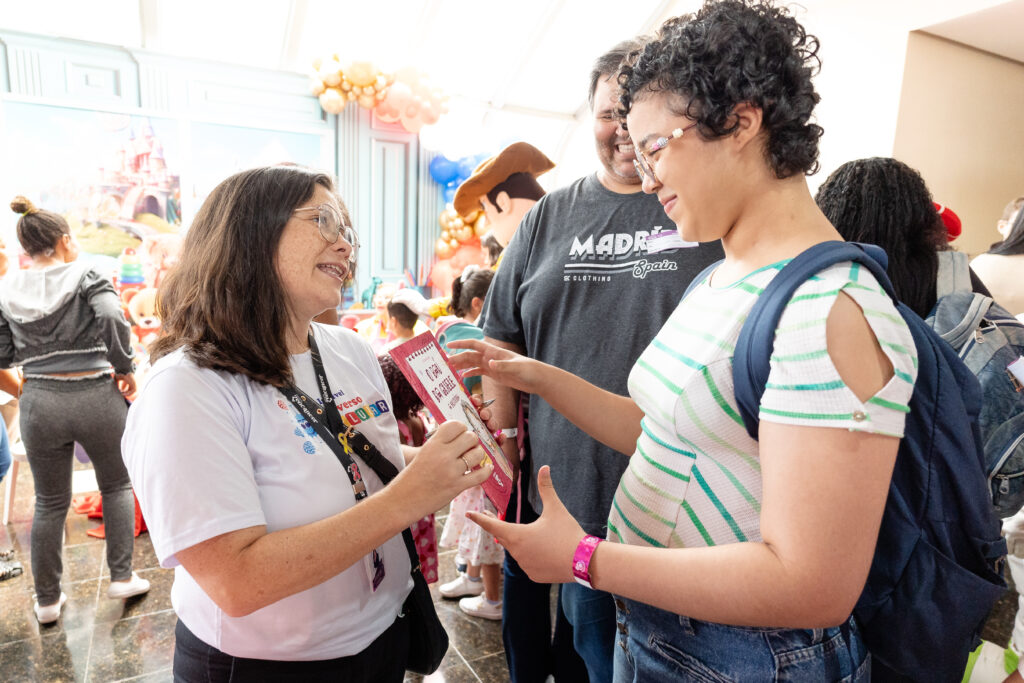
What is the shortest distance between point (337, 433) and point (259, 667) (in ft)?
1.45

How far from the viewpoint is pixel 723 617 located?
785 millimetres

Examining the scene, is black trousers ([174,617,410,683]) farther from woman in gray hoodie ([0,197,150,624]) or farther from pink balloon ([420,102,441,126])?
pink balloon ([420,102,441,126])

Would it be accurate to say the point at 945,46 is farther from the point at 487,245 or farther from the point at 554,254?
the point at 554,254

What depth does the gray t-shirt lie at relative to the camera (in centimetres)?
160

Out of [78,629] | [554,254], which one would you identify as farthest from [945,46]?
[78,629]

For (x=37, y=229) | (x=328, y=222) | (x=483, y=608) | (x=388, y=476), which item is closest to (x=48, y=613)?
(x=37, y=229)

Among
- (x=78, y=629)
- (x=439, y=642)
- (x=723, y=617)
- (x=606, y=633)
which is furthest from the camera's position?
(x=78, y=629)

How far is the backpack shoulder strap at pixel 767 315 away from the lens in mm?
750

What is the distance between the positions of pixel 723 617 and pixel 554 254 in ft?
3.70

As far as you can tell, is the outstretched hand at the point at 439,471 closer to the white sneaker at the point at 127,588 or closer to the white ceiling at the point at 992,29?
the white sneaker at the point at 127,588

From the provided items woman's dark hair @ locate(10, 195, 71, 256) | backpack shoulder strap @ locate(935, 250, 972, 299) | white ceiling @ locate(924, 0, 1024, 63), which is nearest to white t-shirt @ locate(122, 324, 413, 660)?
backpack shoulder strap @ locate(935, 250, 972, 299)

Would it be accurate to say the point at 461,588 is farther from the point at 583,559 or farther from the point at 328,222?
the point at 583,559

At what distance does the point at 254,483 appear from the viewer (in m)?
1.04

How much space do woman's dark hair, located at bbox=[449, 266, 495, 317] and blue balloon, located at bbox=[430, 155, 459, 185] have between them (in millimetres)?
4251
